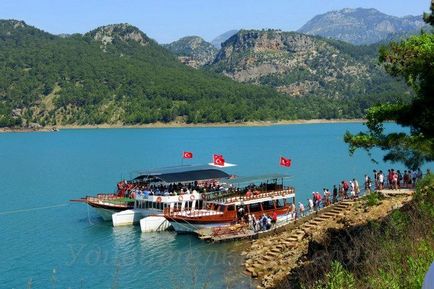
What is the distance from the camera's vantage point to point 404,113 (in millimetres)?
15500

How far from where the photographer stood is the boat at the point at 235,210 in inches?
1388

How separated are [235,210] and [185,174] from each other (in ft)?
19.6

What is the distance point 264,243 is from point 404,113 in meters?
16.6

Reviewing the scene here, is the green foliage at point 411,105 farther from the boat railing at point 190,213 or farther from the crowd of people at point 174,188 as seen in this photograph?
the crowd of people at point 174,188

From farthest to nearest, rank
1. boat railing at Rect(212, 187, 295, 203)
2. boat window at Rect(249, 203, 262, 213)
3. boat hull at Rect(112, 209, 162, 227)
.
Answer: boat hull at Rect(112, 209, 162, 227), boat window at Rect(249, 203, 262, 213), boat railing at Rect(212, 187, 295, 203)

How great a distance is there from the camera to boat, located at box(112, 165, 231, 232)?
37.2m

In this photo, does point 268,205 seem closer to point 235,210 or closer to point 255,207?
point 255,207

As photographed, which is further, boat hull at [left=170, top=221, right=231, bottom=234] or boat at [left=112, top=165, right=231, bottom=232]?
boat at [left=112, top=165, right=231, bottom=232]

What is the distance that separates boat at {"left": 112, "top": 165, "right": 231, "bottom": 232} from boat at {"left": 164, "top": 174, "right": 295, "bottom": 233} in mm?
621

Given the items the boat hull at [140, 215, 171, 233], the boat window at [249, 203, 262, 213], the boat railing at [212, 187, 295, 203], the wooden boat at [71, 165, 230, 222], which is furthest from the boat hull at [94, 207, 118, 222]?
the boat window at [249, 203, 262, 213]

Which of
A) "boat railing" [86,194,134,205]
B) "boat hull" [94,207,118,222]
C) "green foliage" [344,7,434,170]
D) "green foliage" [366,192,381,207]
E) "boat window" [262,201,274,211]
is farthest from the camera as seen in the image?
"boat railing" [86,194,134,205]

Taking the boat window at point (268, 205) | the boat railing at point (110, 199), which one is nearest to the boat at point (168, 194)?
the boat railing at point (110, 199)

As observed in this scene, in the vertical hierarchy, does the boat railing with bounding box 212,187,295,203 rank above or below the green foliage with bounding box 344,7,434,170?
below

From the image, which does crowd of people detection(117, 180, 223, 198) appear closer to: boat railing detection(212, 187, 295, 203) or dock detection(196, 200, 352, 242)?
boat railing detection(212, 187, 295, 203)
